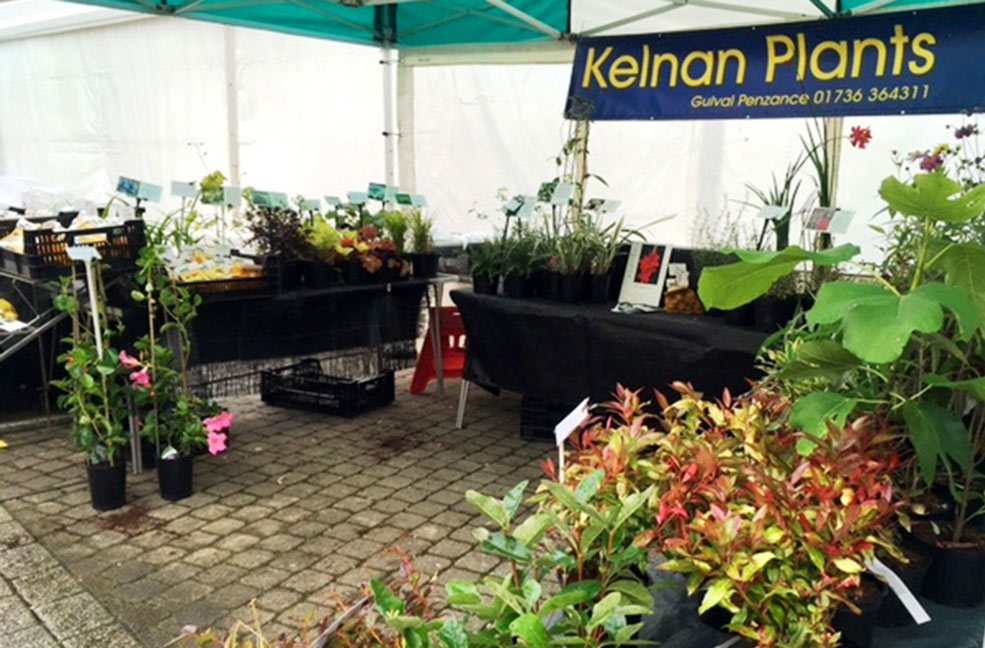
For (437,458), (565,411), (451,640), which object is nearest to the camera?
(451,640)

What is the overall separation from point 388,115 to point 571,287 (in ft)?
9.60

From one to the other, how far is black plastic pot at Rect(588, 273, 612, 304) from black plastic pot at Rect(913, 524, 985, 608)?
103 inches

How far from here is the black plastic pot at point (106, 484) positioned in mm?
3268

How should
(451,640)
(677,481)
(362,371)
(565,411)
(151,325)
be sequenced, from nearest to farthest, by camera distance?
(451,640), (677,481), (151,325), (565,411), (362,371)

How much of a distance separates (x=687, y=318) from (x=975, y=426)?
2.09m

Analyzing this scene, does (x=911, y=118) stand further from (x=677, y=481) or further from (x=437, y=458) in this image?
(x=677, y=481)

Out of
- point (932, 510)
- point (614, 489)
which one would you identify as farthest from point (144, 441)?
point (932, 510)

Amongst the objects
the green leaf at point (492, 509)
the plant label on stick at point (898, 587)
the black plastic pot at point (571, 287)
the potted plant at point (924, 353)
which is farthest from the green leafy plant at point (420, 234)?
the plant label on stick at point (898, 587)

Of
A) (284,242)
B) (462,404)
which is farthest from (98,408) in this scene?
(462,404)

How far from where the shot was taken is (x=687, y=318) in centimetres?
355

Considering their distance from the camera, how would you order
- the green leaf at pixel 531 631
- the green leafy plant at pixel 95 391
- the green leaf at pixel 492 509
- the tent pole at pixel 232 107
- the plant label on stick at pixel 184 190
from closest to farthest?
the green leaf at pixel 531 631
the green leaf at pixel 492 509
the green leafy plant at pixel 95 391
the plant label on stick at pixel 184 190
the tent pole at pixel 232 107

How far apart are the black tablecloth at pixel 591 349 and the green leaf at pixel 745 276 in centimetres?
200

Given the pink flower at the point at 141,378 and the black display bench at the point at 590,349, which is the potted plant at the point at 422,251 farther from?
the pink flower at the point at 141,378

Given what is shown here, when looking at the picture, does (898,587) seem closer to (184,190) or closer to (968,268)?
(968,268)
